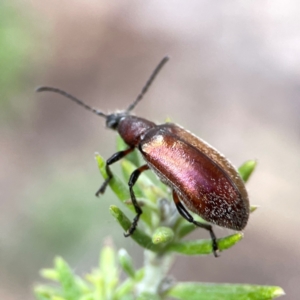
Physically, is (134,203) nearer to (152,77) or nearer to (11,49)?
(152,77)

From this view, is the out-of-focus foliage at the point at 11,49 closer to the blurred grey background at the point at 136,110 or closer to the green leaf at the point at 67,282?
the blurred grey background at the point at 136,110

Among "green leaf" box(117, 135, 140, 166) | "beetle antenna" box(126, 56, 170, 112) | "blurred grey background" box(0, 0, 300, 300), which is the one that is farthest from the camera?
"blurred grey background" box(0, 0, 300, 300)

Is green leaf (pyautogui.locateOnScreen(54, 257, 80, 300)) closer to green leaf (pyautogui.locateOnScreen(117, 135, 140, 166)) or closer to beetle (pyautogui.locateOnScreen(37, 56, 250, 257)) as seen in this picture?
beetle (pyautogui.locateOnScreen(37, 56, 250, 257))

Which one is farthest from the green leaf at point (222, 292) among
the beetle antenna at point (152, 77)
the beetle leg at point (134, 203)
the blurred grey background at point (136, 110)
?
the blurred grey background at point (136, 110)

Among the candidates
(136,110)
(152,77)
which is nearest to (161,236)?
(152,77)

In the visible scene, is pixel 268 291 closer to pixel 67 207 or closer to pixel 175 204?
pixel 175 204

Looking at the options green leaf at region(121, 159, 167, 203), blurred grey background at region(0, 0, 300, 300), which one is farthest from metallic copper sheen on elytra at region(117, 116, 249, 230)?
blurred grey background at region(0, 0, 300, 300)

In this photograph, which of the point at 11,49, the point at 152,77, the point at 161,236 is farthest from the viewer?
the point at 11,49
